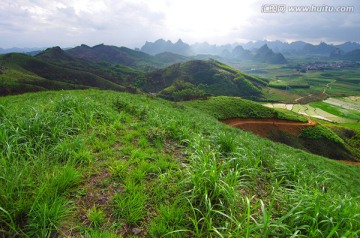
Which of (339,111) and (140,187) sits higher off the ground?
(140,187)

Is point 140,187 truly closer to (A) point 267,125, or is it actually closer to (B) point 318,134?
(A) point 267,125

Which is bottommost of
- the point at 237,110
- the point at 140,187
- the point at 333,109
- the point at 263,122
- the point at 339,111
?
the point at 339,111

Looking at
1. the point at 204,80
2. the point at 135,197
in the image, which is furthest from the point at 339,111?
the point at 135,197

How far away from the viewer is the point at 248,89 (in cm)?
14488

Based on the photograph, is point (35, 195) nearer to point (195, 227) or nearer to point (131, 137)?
point (195, 227)

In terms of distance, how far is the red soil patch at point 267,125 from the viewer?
44500 millimetres

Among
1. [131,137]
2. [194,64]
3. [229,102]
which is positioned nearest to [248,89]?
[194,64]

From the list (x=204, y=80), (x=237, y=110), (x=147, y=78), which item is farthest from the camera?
(x=147, y=78)

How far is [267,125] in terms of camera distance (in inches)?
1843

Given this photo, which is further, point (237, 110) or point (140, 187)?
point (237, 110)

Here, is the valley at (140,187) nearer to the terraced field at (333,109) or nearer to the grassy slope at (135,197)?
the grassy slope at (135,197)

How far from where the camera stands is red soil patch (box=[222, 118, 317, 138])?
4450 cm

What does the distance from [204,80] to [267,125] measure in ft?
376

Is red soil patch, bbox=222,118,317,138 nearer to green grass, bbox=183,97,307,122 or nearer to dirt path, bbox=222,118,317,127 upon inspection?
dirt path, bbox=222,118,317,127
